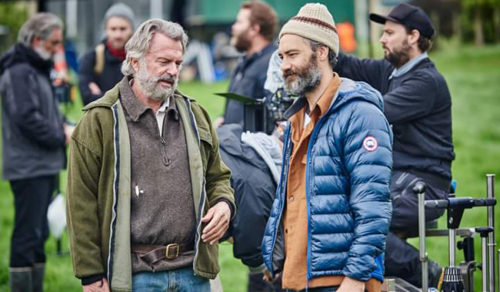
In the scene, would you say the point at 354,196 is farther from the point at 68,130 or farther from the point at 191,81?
the point at 191,81

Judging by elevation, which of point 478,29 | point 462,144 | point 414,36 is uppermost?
point 478,29

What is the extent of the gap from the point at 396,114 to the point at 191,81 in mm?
21210

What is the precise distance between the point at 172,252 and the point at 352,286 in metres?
0.88

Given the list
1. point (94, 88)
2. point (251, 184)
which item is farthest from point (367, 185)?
point (94, 88)

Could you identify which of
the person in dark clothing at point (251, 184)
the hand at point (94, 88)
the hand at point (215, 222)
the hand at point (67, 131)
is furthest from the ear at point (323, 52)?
the hand at point (67, 131)

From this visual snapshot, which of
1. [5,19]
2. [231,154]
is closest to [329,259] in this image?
[231,154]

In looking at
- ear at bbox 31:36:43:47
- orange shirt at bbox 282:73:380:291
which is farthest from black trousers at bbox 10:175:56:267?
orange shirt at bbox 282:73:380:291

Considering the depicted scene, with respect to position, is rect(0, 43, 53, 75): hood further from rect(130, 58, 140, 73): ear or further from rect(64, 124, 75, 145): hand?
rect(130, 58, 140, 73): ear

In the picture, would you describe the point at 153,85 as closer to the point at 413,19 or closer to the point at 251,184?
the point at 251,184

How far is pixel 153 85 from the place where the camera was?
13.0 ft

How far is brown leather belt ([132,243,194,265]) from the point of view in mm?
3900

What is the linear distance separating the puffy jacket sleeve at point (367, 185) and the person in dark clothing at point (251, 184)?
56.8 inches

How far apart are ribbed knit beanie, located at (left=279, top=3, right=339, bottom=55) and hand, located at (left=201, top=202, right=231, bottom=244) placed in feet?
3.10

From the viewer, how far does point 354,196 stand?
12.4ft
